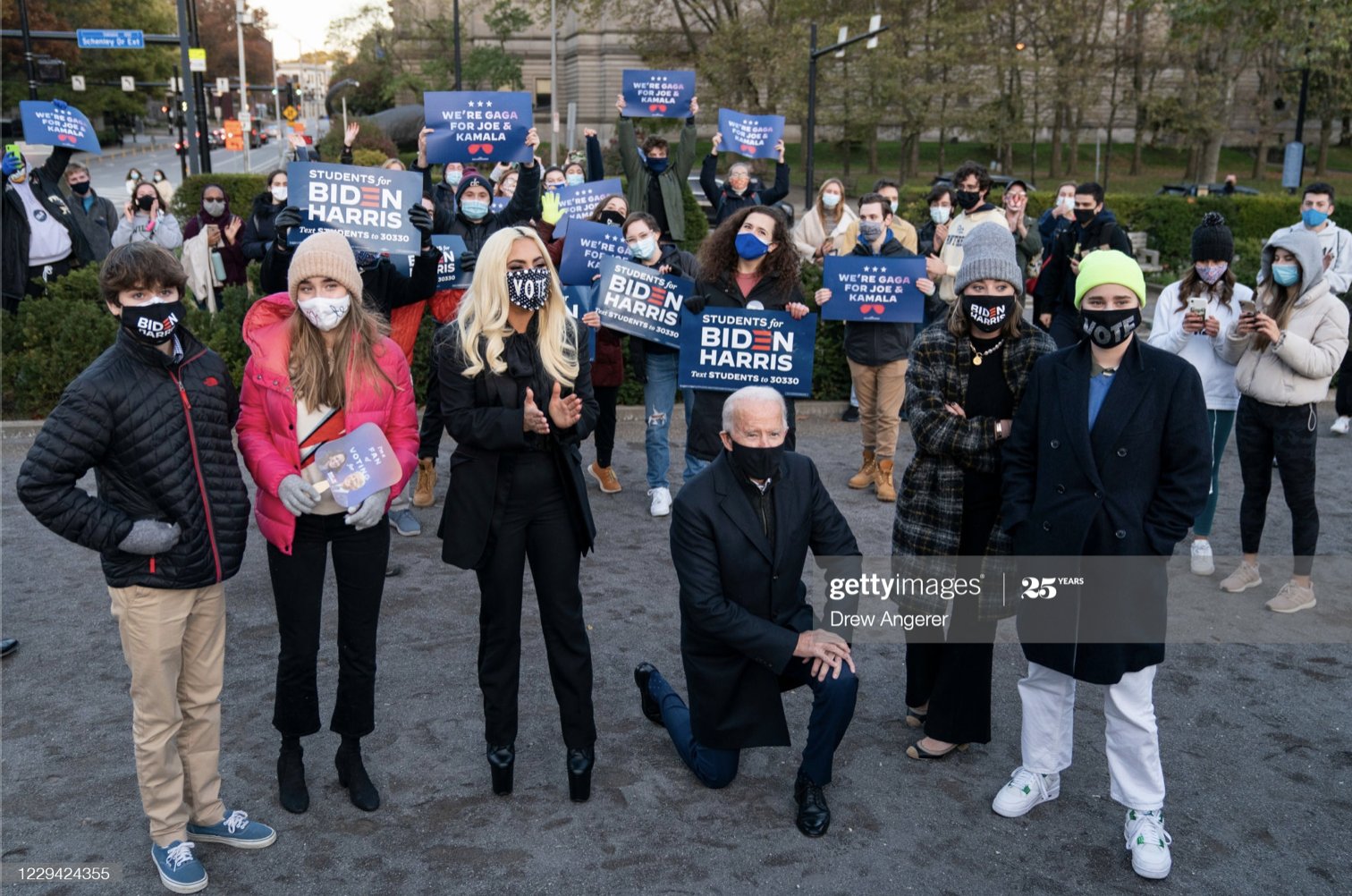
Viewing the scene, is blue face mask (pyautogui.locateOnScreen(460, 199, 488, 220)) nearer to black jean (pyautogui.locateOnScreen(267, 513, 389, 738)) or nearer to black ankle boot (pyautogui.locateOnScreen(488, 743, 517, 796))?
black jean (pyautogui.locateOnScreen(267, 513, 389, 738))

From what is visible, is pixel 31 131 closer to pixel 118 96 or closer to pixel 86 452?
pixel 86 452

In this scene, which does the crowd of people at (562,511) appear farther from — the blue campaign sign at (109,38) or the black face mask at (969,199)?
the blue campaign sign at (109,38)

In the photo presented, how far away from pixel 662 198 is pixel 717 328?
13.5 feet

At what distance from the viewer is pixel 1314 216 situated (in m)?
8.41

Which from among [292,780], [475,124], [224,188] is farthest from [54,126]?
[224,188]

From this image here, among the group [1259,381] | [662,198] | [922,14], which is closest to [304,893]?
[1259,381]

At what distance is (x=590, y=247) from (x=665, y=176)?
2677mm

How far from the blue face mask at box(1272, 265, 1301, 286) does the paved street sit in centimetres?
184

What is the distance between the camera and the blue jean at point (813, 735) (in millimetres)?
4375

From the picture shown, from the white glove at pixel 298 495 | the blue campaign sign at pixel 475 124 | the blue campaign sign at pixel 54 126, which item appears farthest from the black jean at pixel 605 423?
the blue campaign sign at pixel 54 126

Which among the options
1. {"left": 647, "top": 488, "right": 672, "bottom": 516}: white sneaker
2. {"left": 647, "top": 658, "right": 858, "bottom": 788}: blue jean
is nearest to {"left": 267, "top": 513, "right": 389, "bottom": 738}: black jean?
{"left": 647, "top": 658, "right": 858, "bottom": 788}: blue jean

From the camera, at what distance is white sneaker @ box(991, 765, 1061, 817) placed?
452 centimetres

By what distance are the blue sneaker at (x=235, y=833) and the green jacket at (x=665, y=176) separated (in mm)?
7617

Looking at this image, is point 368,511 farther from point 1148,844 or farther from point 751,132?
point 751,132
